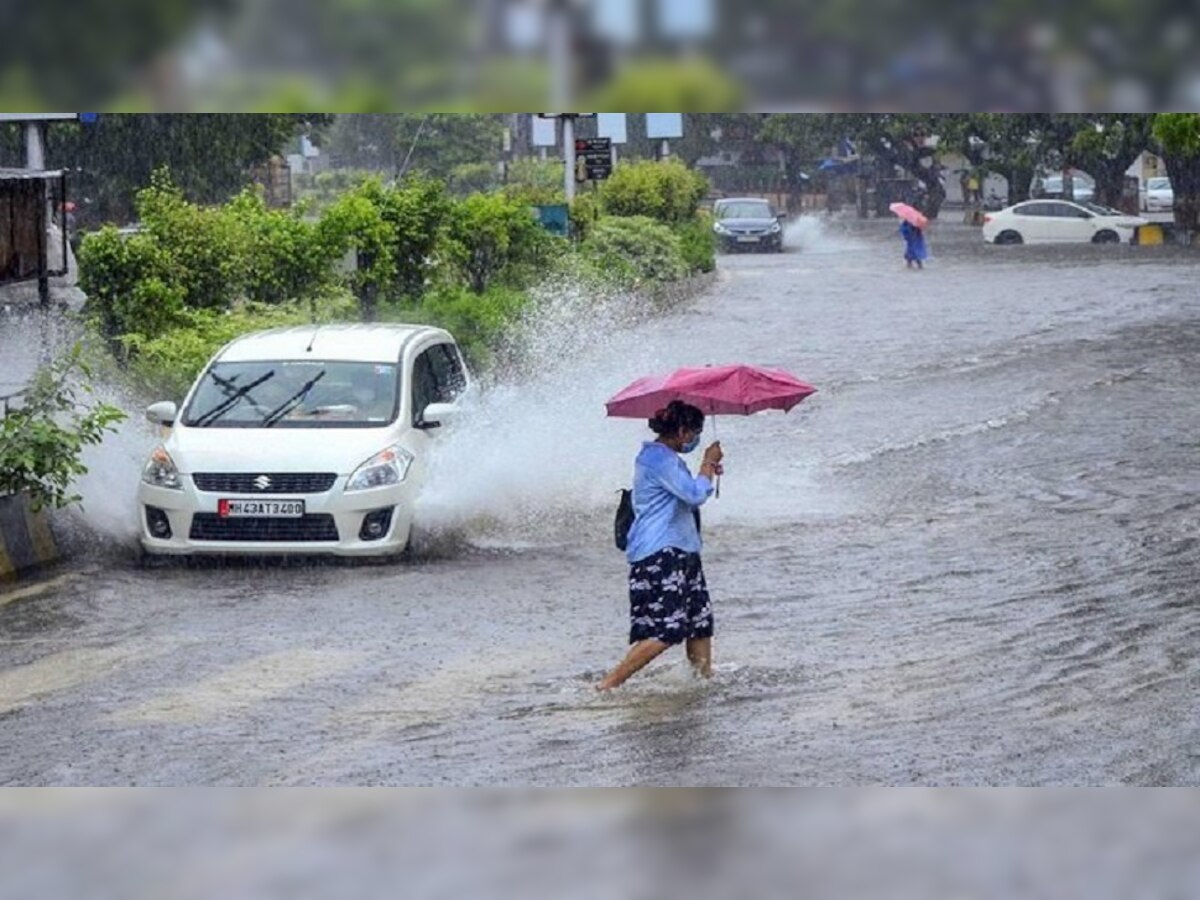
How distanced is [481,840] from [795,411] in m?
2.42

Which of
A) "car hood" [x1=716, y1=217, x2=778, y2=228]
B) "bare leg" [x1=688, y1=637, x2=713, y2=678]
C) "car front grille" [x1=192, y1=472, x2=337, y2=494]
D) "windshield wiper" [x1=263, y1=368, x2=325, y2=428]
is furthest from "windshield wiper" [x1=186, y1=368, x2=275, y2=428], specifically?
"bare leg" [x1=688, y1=637, x2=713, y2=678]

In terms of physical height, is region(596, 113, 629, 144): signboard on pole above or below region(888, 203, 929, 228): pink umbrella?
above

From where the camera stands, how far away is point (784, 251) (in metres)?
10.1

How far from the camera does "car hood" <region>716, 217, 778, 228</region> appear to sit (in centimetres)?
998

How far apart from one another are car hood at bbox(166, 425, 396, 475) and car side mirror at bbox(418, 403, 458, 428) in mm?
195

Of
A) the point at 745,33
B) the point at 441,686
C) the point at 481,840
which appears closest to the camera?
the point at 745,33

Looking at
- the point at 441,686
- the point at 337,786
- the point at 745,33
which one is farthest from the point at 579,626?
the point at 745,33

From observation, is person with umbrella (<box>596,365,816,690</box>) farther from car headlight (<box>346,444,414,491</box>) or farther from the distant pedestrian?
car headlight (<box>346,444,414,491</box>)

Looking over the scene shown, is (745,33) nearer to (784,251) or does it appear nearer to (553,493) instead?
(784,251)

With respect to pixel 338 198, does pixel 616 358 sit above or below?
below

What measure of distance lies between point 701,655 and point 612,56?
2.96 metres

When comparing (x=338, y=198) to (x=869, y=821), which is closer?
(x=869, y=821)

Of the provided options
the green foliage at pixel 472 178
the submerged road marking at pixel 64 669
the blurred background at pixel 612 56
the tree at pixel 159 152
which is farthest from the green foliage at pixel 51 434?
the blurred background at pixel 612 56

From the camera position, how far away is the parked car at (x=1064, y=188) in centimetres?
977
